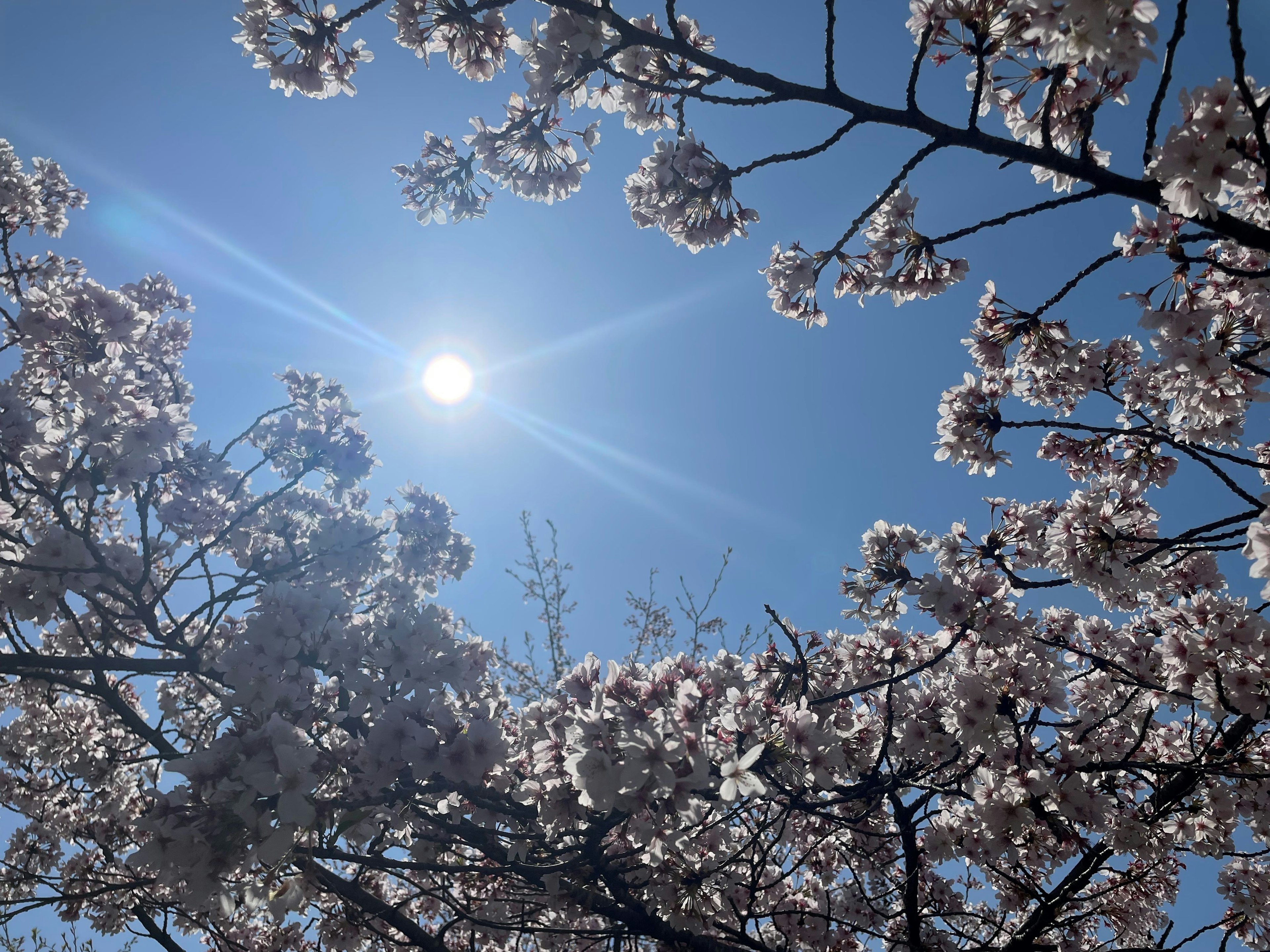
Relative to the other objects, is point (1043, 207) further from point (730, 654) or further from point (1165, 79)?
point (730, 654)

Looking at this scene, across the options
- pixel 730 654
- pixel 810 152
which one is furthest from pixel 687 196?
pixel 730 654

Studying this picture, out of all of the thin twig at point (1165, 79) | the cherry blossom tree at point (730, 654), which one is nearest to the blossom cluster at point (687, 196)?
the cherry blossom tree at point (730, 654)

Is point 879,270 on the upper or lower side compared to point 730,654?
upper

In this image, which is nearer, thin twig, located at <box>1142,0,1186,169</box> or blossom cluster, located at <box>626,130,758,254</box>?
thin twig, located at <box>1142,0,1186,169</box>

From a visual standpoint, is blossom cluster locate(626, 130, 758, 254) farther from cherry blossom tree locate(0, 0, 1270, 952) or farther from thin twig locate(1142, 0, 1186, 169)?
thin twig locate(1142, 0, 1186, 169)

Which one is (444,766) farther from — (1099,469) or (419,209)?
(1099,469)

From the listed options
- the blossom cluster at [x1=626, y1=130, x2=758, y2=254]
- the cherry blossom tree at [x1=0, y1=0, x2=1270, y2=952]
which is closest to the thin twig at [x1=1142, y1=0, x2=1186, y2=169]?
the cherry blossom tree at [x1=0, y1=0, x2=1270, y2=952]

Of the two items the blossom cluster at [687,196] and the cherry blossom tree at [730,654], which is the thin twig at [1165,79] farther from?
the blossom cluster at [687,196]

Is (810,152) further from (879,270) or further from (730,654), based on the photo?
(730,654)

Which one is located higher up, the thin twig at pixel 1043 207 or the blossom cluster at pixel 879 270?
the blossom cluster at pixel 879 270

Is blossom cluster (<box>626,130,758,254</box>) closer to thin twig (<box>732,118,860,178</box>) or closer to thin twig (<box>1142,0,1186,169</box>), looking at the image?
thin twig (<box>732,118,860,178</box>)

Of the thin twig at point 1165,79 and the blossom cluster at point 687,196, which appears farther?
the blossom cluster at point 687,196

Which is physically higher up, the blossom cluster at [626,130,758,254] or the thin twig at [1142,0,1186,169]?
the blossom cluster at [626,130,758,254]

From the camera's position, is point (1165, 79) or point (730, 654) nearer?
point (1165, 79)
